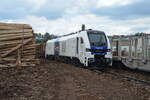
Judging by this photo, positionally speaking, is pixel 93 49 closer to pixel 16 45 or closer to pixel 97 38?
pixel 97 38

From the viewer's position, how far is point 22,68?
15.5m

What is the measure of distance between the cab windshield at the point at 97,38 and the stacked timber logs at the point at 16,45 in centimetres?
447

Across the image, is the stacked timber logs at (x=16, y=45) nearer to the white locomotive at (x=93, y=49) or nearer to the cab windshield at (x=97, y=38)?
the white locomotive at (x=93, y=49)

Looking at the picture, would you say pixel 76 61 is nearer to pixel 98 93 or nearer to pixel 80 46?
pixel 80 46

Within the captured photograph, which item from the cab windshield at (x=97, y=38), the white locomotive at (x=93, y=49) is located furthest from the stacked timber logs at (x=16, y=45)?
the cab windshield at (x=97, y=38)

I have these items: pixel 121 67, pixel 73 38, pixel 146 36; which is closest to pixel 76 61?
pixel 73 38

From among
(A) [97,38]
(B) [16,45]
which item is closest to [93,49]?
(A) [97,38]

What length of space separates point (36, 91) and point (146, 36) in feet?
32.5

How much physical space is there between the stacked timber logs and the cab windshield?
447cm

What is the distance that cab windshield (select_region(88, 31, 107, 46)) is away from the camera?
18775 millimetres

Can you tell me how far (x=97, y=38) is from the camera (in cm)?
1917

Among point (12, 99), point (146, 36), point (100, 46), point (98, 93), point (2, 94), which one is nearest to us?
point (12, 99)

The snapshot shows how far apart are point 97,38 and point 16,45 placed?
6.22 meters

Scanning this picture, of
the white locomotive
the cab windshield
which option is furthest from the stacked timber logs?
the cab windshield
